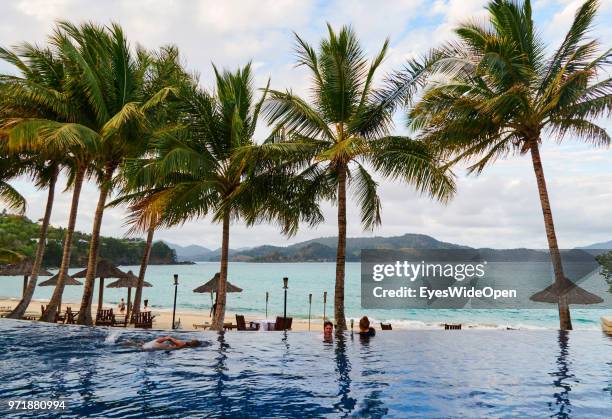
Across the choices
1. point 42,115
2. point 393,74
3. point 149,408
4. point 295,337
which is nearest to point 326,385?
point 149,408

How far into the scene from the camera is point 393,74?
18.1 meters

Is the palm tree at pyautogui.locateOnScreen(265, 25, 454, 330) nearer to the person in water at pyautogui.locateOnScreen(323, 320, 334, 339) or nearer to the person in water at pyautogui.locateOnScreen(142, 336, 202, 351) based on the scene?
the person in water at pyautogui.locateOnScreen(323, 320, 334, 339)

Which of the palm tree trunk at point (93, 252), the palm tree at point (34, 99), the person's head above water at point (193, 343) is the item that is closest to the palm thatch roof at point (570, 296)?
the person's head above water at point (193, 343)

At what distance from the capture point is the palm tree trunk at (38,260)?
71.6 feet

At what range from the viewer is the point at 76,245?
112 metres

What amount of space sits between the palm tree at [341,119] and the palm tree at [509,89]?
167 centimetres

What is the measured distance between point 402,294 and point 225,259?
126764mm

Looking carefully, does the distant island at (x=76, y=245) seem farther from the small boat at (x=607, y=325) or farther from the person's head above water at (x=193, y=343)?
the small boat at (x=607, y=325)

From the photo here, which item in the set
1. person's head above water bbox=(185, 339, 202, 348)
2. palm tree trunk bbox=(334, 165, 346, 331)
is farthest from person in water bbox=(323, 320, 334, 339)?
person's head above water bbox=(185, 339, 202, 348)

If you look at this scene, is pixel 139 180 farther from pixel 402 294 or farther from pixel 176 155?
pixel 402 294

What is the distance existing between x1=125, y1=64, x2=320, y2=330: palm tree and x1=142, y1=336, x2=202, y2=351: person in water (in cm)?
332

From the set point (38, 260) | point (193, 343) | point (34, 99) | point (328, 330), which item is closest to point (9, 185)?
point (38, 260)

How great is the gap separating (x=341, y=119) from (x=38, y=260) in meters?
15.9

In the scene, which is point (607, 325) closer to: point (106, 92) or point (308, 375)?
point (308, 375)
